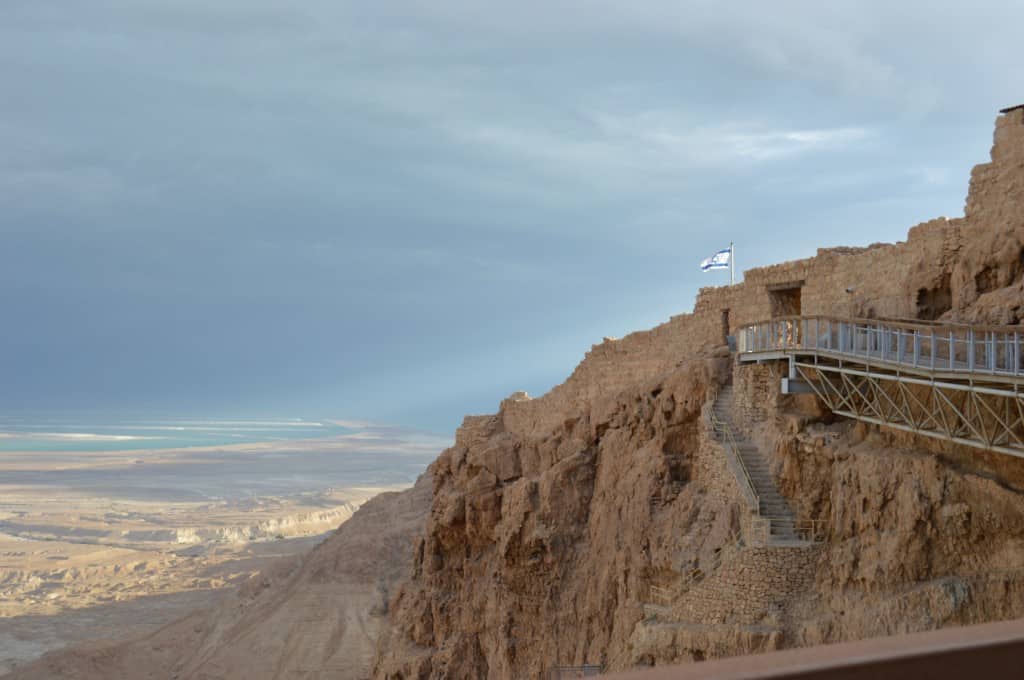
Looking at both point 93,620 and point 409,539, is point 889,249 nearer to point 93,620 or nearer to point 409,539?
point 409,539

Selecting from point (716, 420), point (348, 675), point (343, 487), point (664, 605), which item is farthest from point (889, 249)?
point (343, 487)

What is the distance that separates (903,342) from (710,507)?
554 cm

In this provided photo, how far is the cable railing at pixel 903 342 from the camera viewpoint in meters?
13.7

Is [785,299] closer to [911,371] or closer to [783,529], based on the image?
[783,529]

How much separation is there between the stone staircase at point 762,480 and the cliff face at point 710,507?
25 centimetres

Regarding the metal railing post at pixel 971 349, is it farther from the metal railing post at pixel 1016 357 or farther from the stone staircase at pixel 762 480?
the stone staircase at pixel 762 480

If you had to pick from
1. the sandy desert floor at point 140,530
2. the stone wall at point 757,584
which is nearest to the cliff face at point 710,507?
the stone wall at point 757,584

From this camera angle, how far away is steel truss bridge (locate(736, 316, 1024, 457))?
13789 mm

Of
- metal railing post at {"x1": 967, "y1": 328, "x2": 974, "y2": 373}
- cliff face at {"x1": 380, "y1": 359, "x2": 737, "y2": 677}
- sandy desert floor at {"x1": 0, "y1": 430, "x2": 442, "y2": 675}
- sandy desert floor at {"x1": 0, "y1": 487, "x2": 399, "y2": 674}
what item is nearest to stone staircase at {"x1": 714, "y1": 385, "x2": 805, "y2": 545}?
cliff face at {"x1": 380, "y1": 359, "x2": 737, "y2": 677}

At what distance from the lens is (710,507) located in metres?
19.4

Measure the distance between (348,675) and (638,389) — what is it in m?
18.3

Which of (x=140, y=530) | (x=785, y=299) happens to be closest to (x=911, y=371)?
(x=785, y=299)

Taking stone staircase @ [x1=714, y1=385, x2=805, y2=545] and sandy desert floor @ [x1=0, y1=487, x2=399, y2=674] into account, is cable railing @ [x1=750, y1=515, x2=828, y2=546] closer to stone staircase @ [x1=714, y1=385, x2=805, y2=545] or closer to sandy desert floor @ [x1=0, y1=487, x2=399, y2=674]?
stone staircase @ [x1=714, y1=385, x2=805, y2=545]

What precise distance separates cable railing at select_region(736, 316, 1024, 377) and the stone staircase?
1.38 meters
